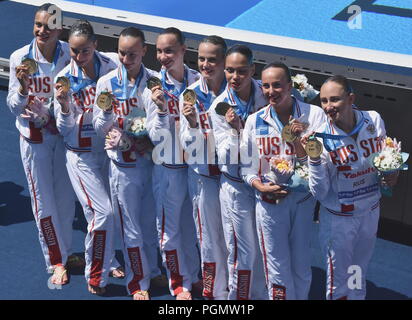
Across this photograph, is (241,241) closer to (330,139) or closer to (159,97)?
(330,139)

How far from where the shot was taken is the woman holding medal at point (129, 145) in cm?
620

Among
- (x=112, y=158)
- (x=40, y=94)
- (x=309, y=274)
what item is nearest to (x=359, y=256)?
(x=309, y=274)

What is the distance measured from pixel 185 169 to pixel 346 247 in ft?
4.44

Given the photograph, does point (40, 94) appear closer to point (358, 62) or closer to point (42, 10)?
point (42, 10)

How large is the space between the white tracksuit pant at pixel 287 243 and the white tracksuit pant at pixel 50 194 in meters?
1.83

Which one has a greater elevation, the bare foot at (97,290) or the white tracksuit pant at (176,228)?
the white tracksuit pant at (176,228)

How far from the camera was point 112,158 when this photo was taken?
636 cm

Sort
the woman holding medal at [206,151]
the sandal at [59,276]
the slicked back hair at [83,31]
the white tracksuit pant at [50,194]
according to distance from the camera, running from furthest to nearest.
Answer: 1. the sandal at [59,276]
2. the white tracksuit pant at [50,194]
3. the slicked back hair at [83,31]
4. the woman holding medal at [206,151]

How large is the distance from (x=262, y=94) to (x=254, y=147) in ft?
1.43

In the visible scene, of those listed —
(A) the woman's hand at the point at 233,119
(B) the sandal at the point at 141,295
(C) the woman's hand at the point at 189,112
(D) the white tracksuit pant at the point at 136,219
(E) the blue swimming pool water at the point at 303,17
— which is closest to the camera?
(A) the woman's hand at the point at 233,119

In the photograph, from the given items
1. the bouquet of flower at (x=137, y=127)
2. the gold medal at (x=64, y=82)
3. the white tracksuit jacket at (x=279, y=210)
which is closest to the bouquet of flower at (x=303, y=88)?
the white tracksuit jacket at (x=279, y=210)

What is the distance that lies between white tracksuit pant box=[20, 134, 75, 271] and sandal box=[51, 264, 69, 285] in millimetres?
51

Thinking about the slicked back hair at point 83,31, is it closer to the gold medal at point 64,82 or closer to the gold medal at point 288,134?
the gold medal at point 64,82

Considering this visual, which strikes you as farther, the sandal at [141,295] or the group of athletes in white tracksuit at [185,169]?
the sandal at [141,295]
